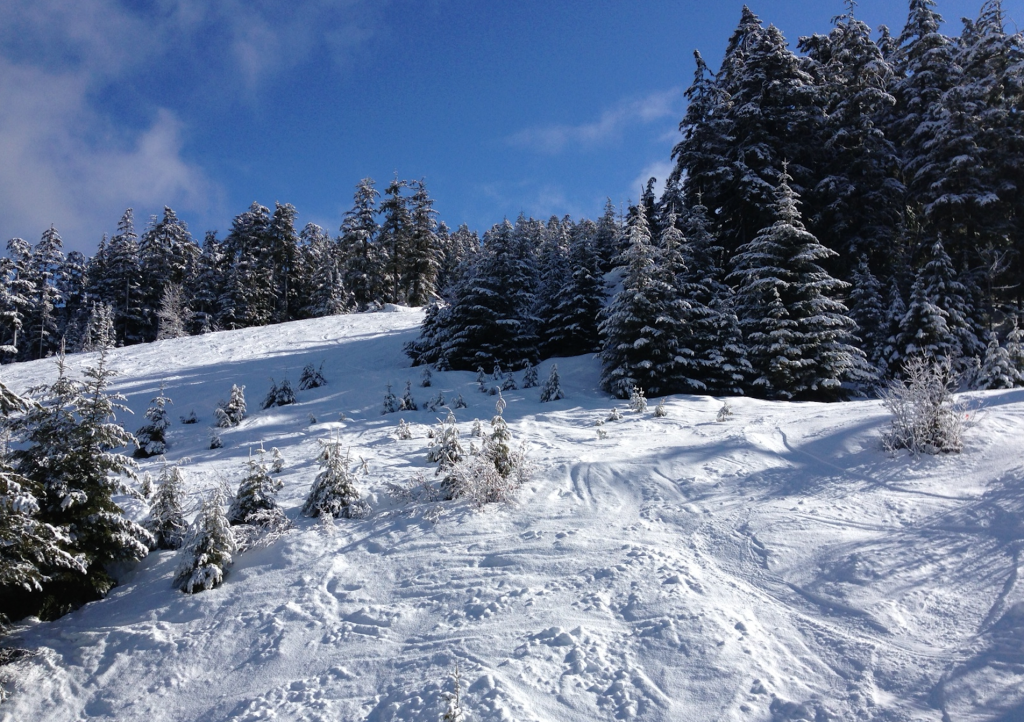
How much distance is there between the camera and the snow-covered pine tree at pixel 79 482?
5859 millimetres

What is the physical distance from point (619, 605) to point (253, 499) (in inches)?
194

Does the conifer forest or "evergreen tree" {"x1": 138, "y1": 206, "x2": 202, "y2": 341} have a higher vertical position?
"evergreen tree" {"x1": 138, "y1": 206, "x2": 202, "y2": 341}

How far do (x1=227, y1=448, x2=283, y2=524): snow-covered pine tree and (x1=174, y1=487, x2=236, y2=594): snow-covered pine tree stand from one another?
0.59 m

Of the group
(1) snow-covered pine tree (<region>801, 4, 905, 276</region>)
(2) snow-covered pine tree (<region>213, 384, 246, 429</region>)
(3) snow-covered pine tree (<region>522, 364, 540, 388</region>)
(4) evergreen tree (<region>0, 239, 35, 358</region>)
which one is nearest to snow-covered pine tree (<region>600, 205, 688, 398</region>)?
(3) snow-covered pine tree (<region>522, 364, 540, 388</region>)

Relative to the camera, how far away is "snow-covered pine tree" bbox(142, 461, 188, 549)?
23.1 ft

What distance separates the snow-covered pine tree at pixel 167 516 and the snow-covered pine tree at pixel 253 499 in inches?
26.2

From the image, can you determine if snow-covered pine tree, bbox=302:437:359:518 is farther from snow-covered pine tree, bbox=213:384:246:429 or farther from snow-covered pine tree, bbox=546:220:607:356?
snow-covered pine tree, bbox=546:220:607:356

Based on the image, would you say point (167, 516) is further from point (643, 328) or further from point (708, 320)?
point (708, 320)

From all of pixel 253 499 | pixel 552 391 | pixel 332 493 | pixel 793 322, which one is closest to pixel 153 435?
pixel 253 499

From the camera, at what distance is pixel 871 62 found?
930 inches

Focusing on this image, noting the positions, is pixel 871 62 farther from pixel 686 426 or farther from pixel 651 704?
pixel 651 704

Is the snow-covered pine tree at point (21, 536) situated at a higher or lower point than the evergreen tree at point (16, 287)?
lower

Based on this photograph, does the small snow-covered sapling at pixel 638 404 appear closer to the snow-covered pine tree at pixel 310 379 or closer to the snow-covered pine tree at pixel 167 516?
the snow-covered pine tree at pixel 167 516

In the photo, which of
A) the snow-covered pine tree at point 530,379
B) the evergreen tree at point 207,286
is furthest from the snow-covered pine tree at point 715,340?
the evergreen tree at point 207,286
